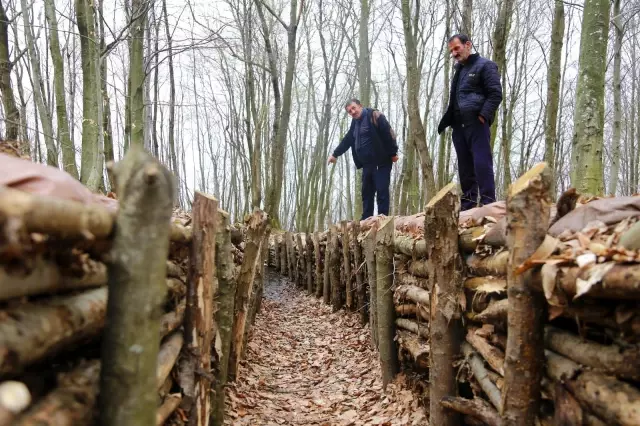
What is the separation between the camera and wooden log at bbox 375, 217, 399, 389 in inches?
192

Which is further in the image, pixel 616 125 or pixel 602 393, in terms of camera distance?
pixel 616 125

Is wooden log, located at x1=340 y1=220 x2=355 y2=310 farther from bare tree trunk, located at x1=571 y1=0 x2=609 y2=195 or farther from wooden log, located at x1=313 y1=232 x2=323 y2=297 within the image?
bare tree trunk, located at x1=571 y1=0 x2=609 y2=195

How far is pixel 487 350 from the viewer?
2.82 metres

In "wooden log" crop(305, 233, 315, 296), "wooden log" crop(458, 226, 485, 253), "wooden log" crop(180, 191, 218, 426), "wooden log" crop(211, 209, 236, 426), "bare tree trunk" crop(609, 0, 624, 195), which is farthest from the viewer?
"bare tree trunk" crop(609, 0, 624, 195)

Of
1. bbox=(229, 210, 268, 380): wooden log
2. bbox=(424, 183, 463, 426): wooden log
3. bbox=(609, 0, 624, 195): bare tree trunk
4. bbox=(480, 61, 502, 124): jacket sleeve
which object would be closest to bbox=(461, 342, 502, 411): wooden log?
bbox=(424, 183, 463, 426): wooden log

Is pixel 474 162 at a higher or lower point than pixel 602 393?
higher

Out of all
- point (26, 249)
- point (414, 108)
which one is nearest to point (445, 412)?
point (26, 249)

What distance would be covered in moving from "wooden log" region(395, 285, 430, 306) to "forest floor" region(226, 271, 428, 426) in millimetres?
759

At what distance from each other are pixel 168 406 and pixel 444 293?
5.90ft

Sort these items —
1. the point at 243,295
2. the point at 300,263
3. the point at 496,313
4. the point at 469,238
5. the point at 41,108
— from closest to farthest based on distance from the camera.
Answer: the point at 496,313 → the point at 469,238 → the point at 243,295 → the point at 41,108 → the point at 300,263

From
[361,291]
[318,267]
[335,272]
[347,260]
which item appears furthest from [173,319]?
[318,267]

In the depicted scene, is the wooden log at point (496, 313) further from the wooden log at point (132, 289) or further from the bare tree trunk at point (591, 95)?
the bare tree trunk at point (591, 95)

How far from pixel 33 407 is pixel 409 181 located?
12.1m

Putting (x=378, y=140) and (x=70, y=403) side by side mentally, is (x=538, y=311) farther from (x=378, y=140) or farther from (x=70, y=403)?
(x=378, y=140)
